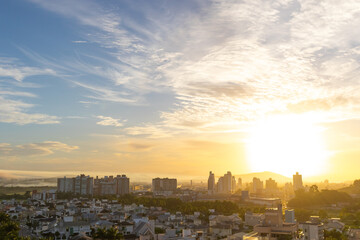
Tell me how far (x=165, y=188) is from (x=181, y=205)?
3723 inches

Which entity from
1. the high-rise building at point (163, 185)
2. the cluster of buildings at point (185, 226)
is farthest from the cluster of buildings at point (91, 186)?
the cluster of buildings at point (185, 226)

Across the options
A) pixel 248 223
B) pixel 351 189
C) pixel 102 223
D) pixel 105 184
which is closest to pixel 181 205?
pixel 248 223

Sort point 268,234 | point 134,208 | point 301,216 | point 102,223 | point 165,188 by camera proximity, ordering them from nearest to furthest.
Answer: point 268,234 < point 102,223 < point 301,216 < point 134,208 < point 165,188

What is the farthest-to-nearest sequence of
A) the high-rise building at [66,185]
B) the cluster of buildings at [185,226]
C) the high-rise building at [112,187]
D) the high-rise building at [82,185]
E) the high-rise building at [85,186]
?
the high-rise building at [112,187], the high-rise building at [66,185], the high-rise building at [82,185], the high-rise building at [85,186], the cluster of buildings at [185,226]

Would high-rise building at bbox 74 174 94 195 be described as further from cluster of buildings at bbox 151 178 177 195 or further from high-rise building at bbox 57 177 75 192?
cluster of buildings at bbox 151 178 177 195

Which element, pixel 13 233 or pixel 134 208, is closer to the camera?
pixel 13 233

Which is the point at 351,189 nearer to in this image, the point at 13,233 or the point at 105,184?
the point at 105,184

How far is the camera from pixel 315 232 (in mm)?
41156

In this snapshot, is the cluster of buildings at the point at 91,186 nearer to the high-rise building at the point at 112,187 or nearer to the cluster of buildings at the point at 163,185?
the high-rise building at the point at 112,187

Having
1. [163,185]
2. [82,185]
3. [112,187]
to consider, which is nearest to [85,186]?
[82,185]

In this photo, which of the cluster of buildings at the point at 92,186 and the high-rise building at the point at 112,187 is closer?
the cluster of buildings at the point at 92,186

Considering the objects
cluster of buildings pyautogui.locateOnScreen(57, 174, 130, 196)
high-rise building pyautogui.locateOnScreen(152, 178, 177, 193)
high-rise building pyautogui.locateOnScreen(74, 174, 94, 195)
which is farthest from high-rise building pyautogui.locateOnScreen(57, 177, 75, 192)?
high-rise building pyautogui.locateOnScreen(152, 178, 177, 193)

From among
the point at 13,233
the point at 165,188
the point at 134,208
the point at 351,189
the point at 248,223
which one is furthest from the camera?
the point at 165,188

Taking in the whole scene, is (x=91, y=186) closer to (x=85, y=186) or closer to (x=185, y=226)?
(x=85, y=186)
